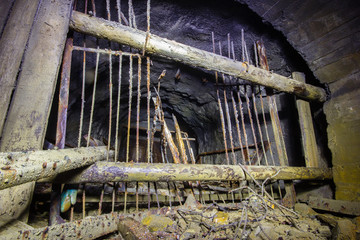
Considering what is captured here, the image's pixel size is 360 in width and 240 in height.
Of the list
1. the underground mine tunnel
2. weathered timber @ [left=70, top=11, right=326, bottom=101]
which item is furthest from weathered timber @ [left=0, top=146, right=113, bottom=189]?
weathered timber @ [left=70, top=11, right=326, bottom=101]

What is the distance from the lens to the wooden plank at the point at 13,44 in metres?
1.44

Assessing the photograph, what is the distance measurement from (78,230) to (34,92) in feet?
3.83

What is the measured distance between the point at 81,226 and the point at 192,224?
3.15 ft

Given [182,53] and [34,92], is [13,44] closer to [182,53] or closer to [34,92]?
[34,92]

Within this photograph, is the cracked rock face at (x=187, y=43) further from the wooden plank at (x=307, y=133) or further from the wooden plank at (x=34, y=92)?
the wooden plank at (x=34, y=92)

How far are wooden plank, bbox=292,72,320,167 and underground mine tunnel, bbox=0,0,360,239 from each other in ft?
0.06

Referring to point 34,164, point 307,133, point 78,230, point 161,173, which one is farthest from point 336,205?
point 34,164

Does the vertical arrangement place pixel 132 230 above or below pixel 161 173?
below

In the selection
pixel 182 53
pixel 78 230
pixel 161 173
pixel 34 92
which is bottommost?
pixel 78 230

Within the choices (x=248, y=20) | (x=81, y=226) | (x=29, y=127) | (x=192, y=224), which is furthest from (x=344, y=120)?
(x=29, y=127)

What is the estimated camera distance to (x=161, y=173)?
1753 mm

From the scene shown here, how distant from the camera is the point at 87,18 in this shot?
6.09ft

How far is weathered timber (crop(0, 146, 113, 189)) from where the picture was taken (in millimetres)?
772

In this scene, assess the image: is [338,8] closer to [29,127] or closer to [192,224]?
[192,224]
